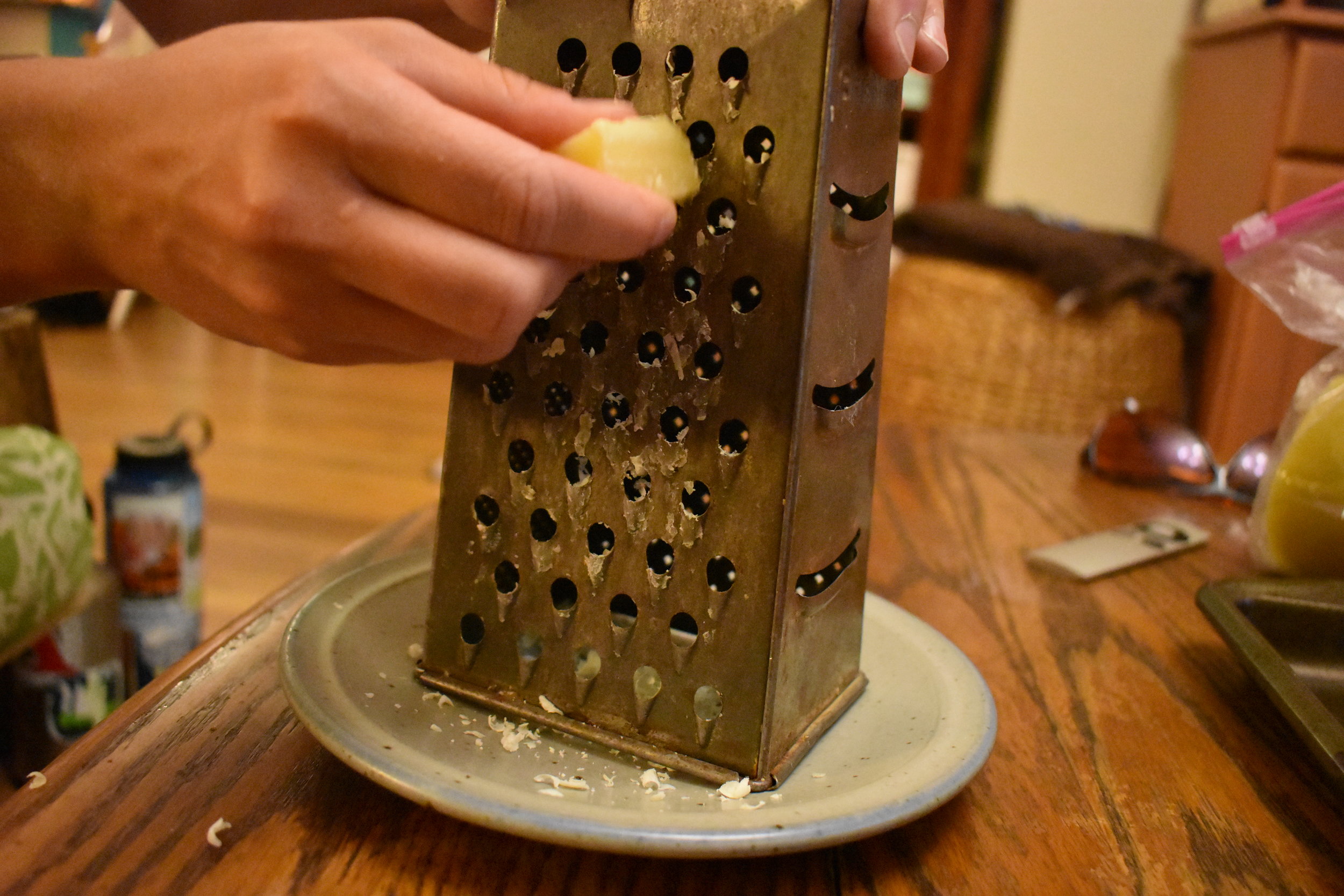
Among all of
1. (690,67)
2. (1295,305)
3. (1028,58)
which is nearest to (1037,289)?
(1028,58)

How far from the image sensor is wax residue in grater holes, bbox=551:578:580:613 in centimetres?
53

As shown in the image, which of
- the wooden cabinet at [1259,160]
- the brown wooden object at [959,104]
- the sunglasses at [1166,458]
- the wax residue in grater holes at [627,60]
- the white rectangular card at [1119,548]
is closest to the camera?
the wax residue in grater holes at [627,60]

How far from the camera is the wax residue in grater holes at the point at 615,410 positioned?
496mm

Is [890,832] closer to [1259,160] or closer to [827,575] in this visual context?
[827,575]

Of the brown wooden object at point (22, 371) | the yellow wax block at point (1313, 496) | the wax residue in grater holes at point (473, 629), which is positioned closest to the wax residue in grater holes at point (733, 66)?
the wax residue in grater holes at point (473, 629)

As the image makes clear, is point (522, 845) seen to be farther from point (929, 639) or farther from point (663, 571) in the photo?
point (929, 639)

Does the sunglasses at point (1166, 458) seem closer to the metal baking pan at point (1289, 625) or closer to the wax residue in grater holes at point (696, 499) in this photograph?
the metal baking pan at point (1289, 625)

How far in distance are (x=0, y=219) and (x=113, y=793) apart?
28cm

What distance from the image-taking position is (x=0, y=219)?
0.46 metres

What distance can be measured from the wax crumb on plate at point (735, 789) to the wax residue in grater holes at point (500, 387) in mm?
233

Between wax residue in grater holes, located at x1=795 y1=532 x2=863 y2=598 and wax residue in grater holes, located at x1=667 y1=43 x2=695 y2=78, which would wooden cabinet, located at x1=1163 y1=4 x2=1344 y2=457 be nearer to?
wax residue in grater holes, located at x1=795 y1=532 x2=863 y2=598

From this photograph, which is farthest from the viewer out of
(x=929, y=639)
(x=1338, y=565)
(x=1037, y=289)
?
(x=1037, y=289)

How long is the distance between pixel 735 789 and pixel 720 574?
0.34ft

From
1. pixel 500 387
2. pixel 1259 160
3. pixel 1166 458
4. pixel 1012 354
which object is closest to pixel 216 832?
pixel 500 387
